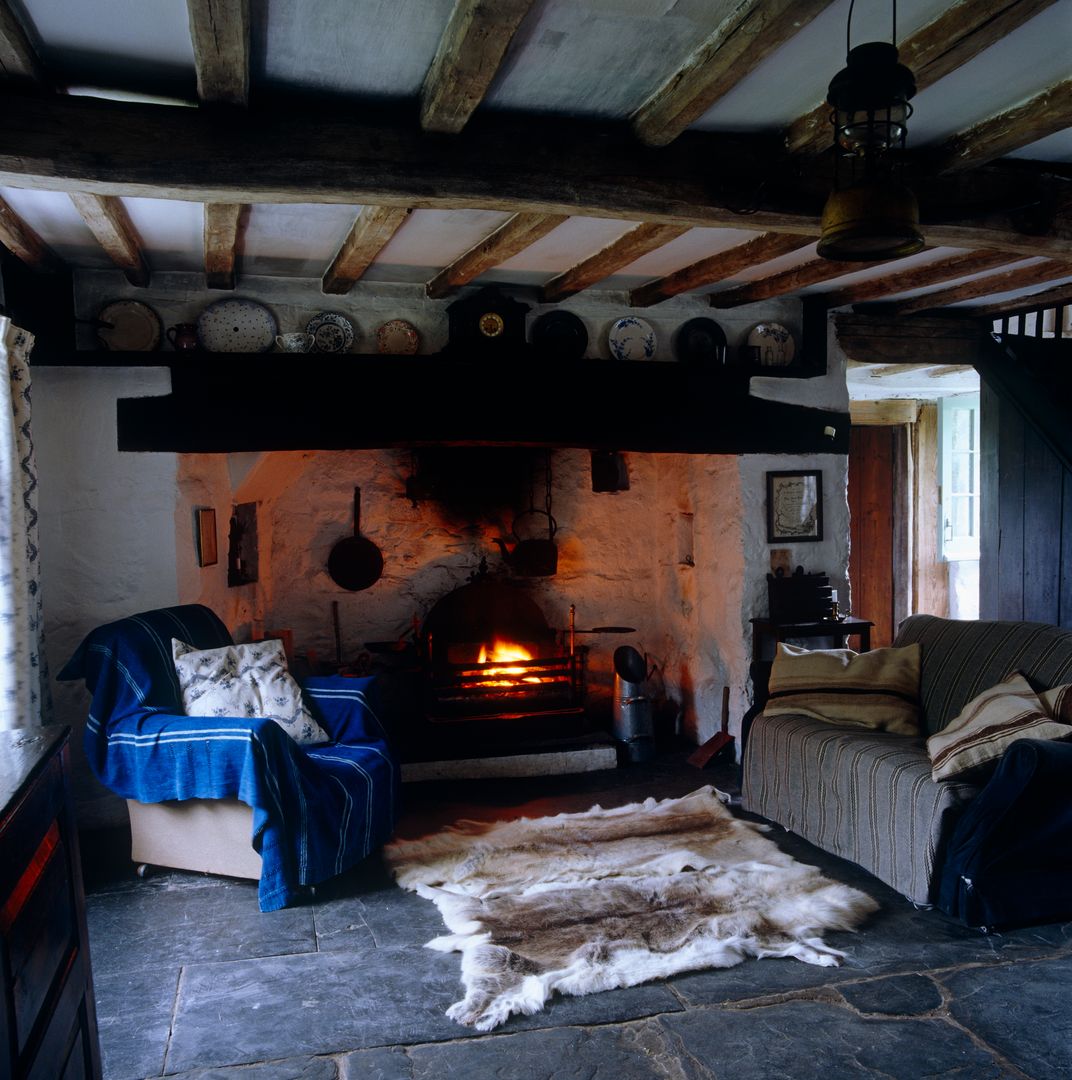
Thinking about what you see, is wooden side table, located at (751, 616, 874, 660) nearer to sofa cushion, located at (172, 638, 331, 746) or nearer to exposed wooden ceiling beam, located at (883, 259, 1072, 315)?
exposed wooden ceiling beam, located at (883, 259, 1072, 315)

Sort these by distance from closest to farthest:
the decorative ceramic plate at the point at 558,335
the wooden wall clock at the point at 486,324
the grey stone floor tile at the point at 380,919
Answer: the grey stone floor tile at the point at 380,919, the wooden wall clock at the point at 486,324, the decorative ceramic plate at the point at 558,335

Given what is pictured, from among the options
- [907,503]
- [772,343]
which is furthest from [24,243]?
[907,503]

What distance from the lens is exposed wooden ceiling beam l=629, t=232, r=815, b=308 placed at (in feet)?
11.9

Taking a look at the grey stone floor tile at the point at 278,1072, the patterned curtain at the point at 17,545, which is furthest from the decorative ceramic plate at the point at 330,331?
the grey stone floor tile at the point at 278,1072

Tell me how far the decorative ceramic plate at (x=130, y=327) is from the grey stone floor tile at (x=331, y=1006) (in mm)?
2642

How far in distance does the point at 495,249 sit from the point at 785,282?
4.93 ft

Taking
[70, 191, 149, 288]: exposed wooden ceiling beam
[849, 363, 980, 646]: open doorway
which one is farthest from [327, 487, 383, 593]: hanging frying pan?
[849, 363, 980, 646]: open doorway

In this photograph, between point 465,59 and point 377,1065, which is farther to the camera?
point 377,1065

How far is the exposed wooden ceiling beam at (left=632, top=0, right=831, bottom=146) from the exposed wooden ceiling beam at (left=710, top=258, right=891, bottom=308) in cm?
158

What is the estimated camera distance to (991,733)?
10.1 feet

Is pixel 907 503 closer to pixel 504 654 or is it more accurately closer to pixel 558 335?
pixel 504 654

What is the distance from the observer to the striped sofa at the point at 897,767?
123 inches

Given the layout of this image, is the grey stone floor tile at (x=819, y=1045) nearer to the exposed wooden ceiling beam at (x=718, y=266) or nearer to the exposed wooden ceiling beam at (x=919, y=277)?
the exposed wooden ceiling beam at (x=718, y=266)

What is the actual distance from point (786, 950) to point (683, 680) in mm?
2821
